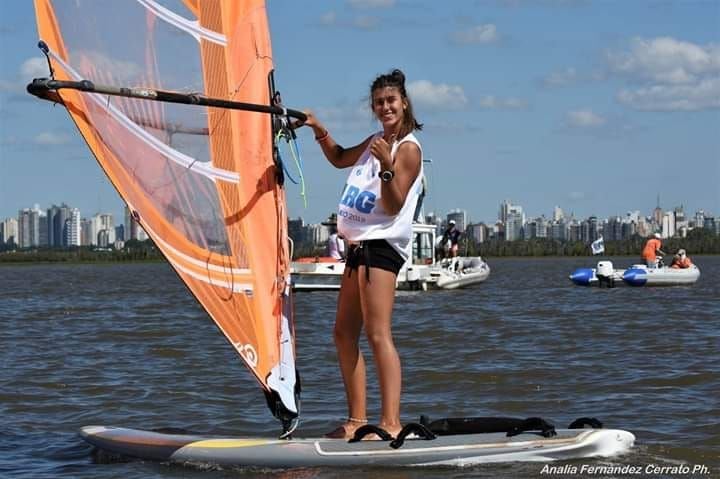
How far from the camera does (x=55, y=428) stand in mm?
7508

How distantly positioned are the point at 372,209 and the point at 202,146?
87cm

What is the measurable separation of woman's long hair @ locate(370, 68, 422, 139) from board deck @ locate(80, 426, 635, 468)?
57.9 inches

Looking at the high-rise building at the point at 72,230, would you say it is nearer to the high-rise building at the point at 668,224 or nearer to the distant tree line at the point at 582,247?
the distant tree line at the point at 582,247

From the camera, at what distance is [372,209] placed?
18.5 ft

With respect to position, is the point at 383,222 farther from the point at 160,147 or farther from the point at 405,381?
the point at 405,381

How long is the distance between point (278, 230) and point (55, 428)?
2.36 m

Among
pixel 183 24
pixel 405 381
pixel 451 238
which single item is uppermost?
pixel 183 24

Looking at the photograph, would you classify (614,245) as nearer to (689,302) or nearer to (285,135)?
(689,302)

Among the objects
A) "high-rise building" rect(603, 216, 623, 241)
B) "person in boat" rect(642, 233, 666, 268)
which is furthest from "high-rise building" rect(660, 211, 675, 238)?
"person in boat" rect(642, 233, 666, 268)

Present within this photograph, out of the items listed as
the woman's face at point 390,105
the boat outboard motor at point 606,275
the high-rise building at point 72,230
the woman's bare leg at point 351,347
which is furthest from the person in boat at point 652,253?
the high-rise building at point 72,230

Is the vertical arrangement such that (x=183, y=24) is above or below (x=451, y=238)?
above

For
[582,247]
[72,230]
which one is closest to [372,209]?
[582,247]

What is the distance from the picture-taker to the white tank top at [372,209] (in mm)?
5645

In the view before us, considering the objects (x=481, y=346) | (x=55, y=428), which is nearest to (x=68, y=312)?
(x=481, y=346)
